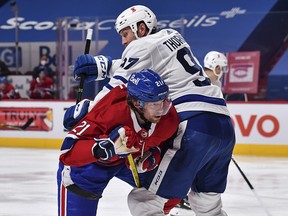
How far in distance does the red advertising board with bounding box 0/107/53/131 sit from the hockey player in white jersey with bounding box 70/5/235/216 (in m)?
6.24

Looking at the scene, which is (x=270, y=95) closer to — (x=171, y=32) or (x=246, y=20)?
(x=246, y=20)

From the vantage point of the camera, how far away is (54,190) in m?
4.96

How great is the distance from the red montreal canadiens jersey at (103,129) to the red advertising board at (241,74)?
A: 6.06 meters

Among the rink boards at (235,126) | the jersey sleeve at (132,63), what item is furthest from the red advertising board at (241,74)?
the jersey sleeve at (132,63)

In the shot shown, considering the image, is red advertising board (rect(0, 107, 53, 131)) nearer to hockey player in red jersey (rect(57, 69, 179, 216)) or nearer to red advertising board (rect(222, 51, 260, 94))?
red advertising board (rect(222, 51, 260, 94))

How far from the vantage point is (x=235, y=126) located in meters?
8.05

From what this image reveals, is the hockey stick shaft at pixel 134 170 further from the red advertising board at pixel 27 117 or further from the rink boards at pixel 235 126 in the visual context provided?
the red advertising board at pixel 27 117

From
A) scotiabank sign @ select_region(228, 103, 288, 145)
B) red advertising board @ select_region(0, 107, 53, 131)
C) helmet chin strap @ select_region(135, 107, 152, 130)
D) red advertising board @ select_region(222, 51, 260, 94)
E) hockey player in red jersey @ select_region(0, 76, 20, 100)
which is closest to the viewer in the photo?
helmet chin strap @ select_region(135, 107, 152, 130)

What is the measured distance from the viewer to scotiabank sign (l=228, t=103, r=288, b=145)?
7914mm

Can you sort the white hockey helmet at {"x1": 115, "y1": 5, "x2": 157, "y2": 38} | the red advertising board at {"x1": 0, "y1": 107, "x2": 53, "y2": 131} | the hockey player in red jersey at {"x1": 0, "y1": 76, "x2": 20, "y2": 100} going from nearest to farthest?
the white hockey helmet at {"x1": 115, "y1": 5, "x2": 157, "y2": 38} < the red advertising board at {"x1": 0, "y1": 107, "x2": 53, "y2": 131} < the hockey player in red jersey at {"x1": 0, "y1": 76, "x2": 20, "y2": 100}

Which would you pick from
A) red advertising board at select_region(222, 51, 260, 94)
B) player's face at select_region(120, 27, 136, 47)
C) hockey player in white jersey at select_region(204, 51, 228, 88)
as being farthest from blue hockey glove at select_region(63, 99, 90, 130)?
red advertising board at select_region(222, 51, 260, 94)

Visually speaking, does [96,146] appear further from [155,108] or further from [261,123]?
[261,123]

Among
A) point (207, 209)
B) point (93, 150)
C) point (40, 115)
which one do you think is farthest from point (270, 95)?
point (93, 150)

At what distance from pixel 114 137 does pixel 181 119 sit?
412mm
